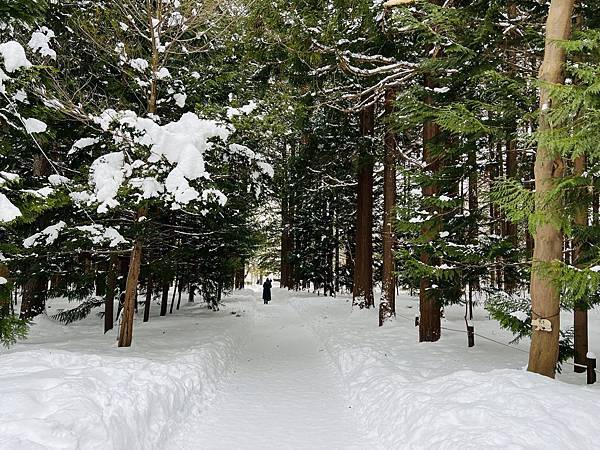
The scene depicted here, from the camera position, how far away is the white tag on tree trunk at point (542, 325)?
18.4 feet

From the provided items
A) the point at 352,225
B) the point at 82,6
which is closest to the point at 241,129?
the point at 82,6

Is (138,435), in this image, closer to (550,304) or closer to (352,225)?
(550,304)

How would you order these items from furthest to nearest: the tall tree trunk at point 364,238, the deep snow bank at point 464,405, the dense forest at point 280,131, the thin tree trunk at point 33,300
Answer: the tall tree trunk at point 364,238 < the thin tree trunk at point 33,300 < the dense forest at point 280,131 < the deep snow bank at point 464,405

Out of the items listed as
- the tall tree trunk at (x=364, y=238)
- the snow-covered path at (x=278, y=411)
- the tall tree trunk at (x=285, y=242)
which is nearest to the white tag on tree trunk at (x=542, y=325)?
the snow-covered path at (x=278, y=411)

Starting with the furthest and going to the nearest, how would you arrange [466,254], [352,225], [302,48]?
[352,225]
[302,48]
[466,254]

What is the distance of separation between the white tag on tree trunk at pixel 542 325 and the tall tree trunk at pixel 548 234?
42 millimetres

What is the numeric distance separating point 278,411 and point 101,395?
2.65m

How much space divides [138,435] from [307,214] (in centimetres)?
2400

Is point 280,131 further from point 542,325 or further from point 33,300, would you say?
point 33,300

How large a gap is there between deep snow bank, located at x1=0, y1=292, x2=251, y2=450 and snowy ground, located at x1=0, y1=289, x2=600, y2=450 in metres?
0.02

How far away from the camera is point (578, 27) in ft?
21.3

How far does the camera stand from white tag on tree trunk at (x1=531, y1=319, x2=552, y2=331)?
5617mm

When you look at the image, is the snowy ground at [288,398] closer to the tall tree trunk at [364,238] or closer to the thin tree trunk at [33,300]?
the thin tree trunk at [33,300]

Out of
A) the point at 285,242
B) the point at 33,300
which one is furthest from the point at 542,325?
the point at 285,242
